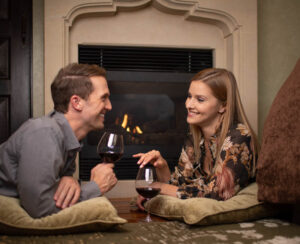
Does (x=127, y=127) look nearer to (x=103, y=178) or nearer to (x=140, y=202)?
(x=140, y=202)

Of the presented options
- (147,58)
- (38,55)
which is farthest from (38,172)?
(147,58)

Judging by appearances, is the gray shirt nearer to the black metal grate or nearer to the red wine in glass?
the red wine in glass

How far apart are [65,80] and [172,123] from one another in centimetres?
184

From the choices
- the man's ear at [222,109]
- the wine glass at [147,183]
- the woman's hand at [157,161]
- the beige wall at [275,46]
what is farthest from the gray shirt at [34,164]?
the beige wall at [275,46]

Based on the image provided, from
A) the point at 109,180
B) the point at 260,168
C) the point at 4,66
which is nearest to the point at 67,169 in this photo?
the point at 109,180

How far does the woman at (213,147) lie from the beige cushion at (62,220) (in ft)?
1.50

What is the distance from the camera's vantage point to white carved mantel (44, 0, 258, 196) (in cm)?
308

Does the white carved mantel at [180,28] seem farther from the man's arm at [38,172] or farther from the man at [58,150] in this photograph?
the man's arm at [38,172]

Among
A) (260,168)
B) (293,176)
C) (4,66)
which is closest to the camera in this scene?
(293,176)

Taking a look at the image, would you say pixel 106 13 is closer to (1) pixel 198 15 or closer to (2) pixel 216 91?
(1) pixel 198 15

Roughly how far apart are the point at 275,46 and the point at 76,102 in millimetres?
2283

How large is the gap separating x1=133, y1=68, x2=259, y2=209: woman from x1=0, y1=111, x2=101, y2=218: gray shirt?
0.49 meters

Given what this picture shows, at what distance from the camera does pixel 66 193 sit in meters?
1.36

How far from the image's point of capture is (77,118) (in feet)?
5.33
